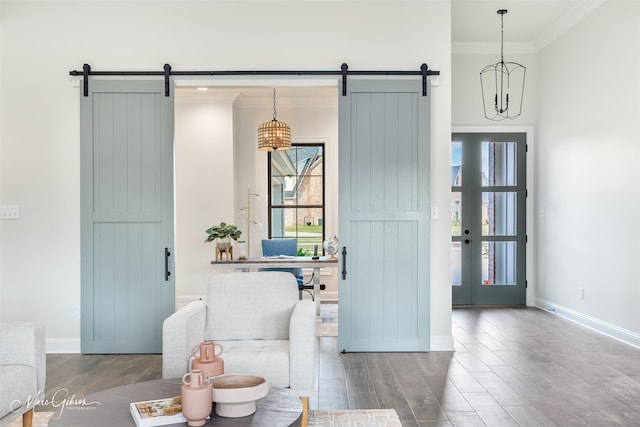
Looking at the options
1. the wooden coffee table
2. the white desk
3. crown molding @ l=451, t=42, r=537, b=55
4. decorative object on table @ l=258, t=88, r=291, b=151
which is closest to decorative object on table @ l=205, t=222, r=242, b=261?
the white desk

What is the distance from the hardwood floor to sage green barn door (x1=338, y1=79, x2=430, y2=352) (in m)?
0.34

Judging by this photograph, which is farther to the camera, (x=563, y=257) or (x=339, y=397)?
(x=563, y=257)

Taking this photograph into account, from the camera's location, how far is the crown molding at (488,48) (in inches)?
253

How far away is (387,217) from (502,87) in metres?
3.36

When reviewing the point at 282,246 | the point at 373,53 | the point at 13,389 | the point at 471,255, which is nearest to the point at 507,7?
the point at 373,53

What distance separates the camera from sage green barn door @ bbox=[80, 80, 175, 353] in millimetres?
4297

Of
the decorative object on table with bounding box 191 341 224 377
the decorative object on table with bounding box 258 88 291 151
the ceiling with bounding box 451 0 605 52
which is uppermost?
the ceiling with bounding box 451 0 605 52

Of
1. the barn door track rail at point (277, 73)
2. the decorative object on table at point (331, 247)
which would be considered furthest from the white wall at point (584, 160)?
the decorative object on table at point (331, 247)

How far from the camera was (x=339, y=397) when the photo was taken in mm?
3236

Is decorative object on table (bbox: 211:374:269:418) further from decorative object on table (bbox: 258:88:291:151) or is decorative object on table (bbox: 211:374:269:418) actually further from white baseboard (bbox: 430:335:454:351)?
→ decorative object on table (bbox: 258:88:291:151)

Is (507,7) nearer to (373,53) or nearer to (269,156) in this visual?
(373,53)

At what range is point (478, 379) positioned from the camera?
359 centimetres

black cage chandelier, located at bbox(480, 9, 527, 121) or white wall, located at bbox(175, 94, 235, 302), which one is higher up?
black cage chandelier, located at bbox(480, 9, 527, 121)

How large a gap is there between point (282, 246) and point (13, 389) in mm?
4069
